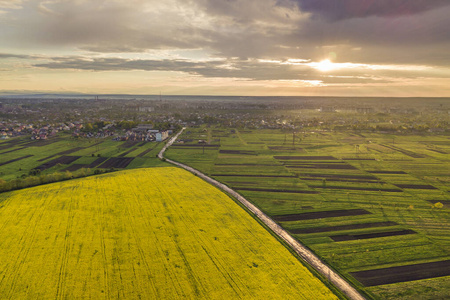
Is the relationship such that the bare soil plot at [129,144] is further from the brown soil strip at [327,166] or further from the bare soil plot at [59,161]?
the brown soil strip at [327,166]

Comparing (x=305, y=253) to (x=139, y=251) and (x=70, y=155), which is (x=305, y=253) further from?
(x=70, y=155)

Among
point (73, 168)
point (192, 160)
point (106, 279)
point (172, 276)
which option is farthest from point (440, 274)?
point (73, 168)

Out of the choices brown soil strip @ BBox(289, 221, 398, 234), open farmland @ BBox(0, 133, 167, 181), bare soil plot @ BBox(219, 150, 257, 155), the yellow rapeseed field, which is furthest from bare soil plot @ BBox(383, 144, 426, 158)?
open farmland @ BBox(0, 133, 167, 181)

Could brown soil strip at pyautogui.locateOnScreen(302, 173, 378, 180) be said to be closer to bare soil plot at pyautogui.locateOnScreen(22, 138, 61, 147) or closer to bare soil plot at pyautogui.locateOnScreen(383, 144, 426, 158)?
bare soil plot at pyautogui.locateOnScreen(383, 144, 426, 158)

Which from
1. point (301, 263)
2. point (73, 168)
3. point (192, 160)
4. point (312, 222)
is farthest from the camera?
point (192, 160)

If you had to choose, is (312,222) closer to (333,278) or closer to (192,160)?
(333,278)
